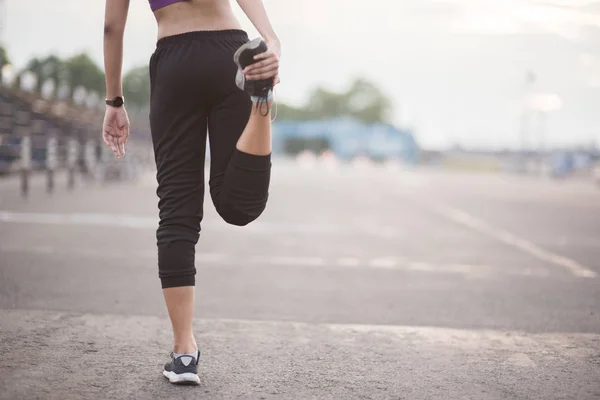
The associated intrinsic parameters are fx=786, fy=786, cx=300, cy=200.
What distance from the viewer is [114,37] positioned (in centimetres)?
339

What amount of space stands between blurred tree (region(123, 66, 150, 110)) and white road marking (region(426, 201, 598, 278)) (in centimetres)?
9944

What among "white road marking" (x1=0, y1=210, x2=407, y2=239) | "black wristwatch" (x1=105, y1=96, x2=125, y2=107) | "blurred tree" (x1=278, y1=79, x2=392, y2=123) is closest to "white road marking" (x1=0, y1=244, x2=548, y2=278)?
"white road marking" (x1=0, y1=210, x2=407, y2=239)

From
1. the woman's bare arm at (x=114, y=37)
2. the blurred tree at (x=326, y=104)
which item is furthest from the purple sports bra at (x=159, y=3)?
the blurred tree at (x=326, y=104)

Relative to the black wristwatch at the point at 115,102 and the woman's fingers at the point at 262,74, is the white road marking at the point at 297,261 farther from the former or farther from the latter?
the woman's fingers at the point at 262,74

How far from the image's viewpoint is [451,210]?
15.8 meters

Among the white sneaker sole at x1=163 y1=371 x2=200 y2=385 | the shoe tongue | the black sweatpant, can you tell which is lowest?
the white sneaker sole at x1=163 y1=371 x2=200 y2=385

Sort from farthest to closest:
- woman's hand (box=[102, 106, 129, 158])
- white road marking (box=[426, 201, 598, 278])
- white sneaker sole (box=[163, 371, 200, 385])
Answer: white road marking (box=[426, 201, 598, 278])
woman's hand (box=[102, 106, 129, 158])
white sneaker sole (box=[163, 371, 200, 385])

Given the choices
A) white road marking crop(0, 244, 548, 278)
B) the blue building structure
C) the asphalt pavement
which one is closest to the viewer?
the asphalt pavement

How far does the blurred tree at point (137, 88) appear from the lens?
11175 centimetres

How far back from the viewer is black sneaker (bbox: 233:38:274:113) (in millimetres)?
2982

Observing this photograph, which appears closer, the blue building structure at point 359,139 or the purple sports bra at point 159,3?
the purple sports bra at point 159,3

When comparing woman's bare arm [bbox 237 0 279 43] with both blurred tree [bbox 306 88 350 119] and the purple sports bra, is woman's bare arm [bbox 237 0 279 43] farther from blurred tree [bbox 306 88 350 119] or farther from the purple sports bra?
blurred tree [bbox 306 88 350 119]

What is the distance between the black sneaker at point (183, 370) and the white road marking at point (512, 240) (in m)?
4.69

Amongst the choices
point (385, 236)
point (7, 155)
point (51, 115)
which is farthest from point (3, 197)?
point (51, 115)
